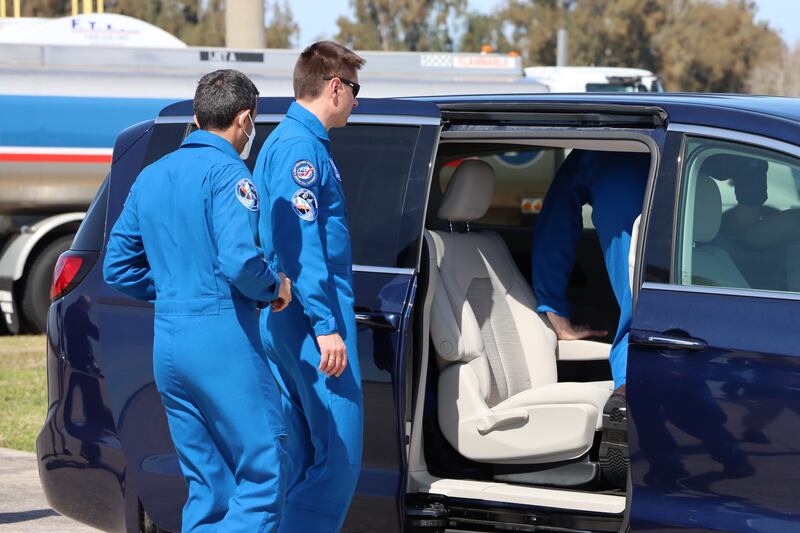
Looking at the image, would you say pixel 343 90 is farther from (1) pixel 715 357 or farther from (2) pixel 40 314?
(2) pixel 40 314

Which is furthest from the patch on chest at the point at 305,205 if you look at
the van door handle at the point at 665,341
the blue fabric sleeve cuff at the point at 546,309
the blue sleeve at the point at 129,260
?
the blue fabric sleeve cuff at the point at 546,309

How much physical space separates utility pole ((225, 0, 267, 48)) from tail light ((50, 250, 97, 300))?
11831 millimetres

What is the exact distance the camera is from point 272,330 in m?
3.90

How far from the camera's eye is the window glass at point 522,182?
7.35 meters

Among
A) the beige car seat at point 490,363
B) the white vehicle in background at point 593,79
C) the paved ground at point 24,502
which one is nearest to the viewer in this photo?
the beige car seat at point 490,363

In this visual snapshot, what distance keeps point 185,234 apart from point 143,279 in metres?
0.30

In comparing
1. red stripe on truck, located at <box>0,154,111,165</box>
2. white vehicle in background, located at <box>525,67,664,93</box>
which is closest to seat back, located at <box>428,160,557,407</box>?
red stripe on truck, located at <box>0,154,111,165</box>

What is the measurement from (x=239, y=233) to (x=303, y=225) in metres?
0.32

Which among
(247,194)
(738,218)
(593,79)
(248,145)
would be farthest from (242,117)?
(593,79)

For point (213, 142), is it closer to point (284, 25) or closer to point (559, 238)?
point (559, 238)

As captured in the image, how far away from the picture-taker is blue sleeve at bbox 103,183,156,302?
3742 millimetres

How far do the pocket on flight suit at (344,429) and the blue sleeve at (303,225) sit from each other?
0.23 metres

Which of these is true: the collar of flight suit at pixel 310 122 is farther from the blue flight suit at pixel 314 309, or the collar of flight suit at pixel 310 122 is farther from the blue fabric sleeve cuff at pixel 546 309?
the blue fabric sleeve cuff at pixel 546 309

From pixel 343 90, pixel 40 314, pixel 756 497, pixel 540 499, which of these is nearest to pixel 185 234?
pixel 343 90
